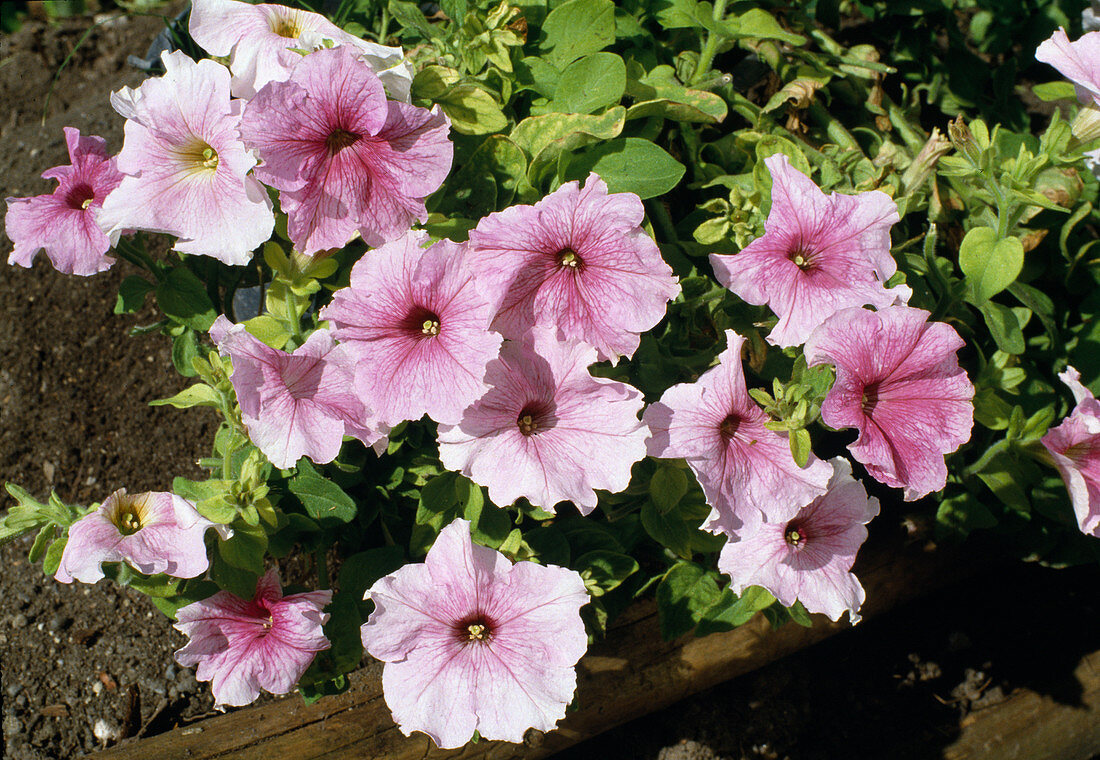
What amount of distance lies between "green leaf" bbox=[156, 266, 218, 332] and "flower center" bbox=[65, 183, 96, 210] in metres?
0.15

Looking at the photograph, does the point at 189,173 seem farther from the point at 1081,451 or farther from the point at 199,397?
the point at 1081,451

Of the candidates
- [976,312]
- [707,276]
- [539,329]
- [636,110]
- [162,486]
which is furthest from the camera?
[162,486]

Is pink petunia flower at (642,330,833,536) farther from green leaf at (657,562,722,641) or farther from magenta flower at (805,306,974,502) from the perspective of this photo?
green leaf at (657,562,722,641)

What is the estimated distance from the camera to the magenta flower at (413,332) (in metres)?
0.89

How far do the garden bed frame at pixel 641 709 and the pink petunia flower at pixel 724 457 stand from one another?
613 millimetres

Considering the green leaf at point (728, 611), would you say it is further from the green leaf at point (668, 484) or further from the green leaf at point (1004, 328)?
the green leaf at point (1004, 328)

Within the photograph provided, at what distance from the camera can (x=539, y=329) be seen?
94 centimetres

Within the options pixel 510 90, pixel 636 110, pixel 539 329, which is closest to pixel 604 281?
pixel 539 329

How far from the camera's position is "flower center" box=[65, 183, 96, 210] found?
118cm

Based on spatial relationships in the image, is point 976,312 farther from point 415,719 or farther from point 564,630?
point 415,719

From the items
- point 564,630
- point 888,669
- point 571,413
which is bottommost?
point 888,669

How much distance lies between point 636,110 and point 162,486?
1.44 m

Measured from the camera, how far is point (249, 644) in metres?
1.15

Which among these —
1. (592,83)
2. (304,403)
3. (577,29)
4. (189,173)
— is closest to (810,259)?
(592,83)
